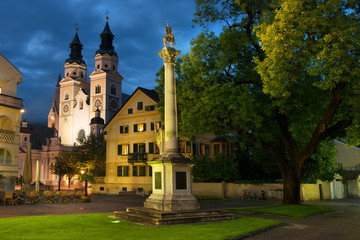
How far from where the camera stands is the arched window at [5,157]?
113 feet

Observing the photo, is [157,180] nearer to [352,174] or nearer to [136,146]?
[136,146]

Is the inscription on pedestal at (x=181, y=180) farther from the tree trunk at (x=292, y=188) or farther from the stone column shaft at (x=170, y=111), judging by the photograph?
the tree trunk at (x=292, y=188)

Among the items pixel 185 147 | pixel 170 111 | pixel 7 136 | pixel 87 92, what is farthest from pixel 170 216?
pixel 87 92

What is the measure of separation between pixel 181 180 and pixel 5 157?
26.5 metres

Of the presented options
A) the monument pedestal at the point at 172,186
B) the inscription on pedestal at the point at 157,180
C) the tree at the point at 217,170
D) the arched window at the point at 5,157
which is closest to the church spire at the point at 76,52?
the arched window at the point at 5,157

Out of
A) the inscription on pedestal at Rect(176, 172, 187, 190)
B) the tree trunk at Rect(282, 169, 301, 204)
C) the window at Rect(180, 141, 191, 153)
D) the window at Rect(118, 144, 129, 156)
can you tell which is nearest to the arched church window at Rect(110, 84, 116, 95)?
the window at Rect(118, 144, 129, 156)

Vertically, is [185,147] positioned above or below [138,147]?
below

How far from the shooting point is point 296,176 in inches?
791

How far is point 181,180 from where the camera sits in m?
14.7

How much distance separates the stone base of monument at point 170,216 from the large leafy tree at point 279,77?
628cm

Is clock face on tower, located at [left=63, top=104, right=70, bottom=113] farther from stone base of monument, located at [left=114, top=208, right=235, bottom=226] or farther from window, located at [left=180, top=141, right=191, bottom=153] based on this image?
stone base of monument, located at [left=114, top=208, right=235, bottom=226]

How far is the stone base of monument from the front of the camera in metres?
12.8

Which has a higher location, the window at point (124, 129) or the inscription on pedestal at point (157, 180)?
the window at point (124, 129)

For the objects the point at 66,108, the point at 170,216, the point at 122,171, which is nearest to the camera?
the point at 170,216
